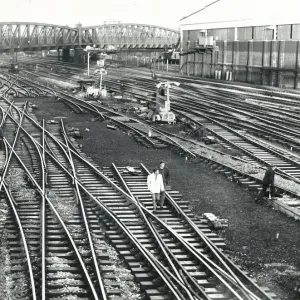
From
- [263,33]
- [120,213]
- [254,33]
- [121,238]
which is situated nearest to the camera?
[121,238]

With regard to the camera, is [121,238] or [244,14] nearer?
[121,238]

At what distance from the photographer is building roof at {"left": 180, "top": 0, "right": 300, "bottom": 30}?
49.2 metres

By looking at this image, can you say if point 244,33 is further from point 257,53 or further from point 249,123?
point 249,123

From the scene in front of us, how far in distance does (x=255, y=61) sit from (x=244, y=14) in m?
5.14

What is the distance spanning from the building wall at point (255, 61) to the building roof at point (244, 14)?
112cm

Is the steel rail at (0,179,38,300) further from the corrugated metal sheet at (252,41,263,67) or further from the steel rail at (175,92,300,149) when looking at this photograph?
the corrugated metal sheet at (252,41,263,67)

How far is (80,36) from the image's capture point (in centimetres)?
9481

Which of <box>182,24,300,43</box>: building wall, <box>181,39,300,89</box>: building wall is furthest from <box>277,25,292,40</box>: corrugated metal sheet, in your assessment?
<box>181,39,300,89</box>: building wall

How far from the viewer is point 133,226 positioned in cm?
1373

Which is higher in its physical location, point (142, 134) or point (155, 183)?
point (155, 183)

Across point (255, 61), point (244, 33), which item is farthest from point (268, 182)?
point (244, 33)

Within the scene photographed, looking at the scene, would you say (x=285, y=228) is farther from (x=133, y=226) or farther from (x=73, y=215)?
(x=73, y=215)

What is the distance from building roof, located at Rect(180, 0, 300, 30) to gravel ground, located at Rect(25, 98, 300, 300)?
28.4 meters

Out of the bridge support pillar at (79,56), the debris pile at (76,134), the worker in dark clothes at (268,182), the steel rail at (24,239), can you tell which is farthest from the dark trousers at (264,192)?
the bridge support pillar at (79,56)
